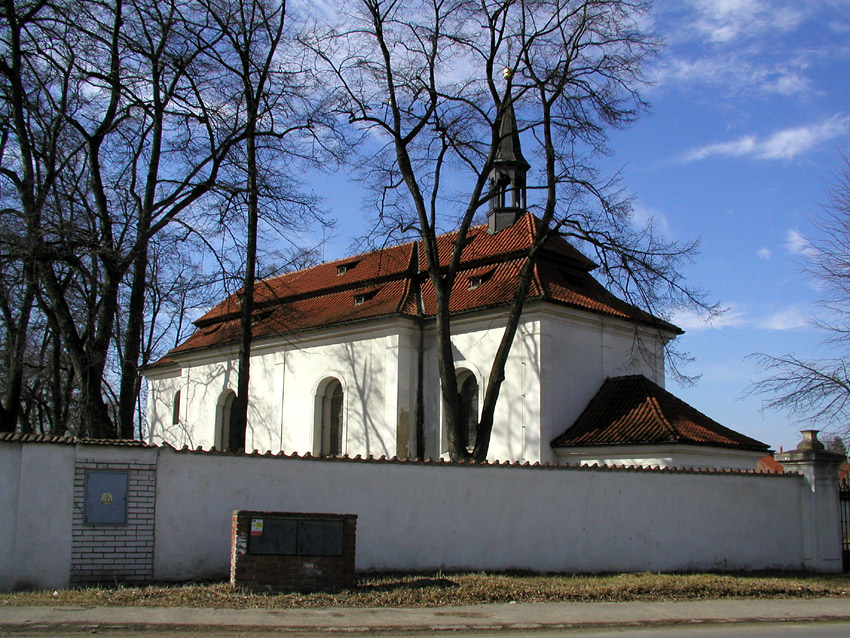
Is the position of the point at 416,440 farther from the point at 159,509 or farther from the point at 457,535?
the point at 159,509

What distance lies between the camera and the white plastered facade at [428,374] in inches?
907

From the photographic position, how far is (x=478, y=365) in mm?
24375

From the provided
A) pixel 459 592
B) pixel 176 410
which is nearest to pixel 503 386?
pixel 459 592

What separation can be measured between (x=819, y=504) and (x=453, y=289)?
502 inches

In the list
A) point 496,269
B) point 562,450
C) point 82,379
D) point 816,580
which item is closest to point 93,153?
point 82,379

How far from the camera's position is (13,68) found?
18.2m

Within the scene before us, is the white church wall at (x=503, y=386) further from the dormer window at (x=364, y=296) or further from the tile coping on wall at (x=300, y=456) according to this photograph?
the tile coping on wall at (x=300, y=456)

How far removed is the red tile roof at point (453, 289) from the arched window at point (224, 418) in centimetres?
216

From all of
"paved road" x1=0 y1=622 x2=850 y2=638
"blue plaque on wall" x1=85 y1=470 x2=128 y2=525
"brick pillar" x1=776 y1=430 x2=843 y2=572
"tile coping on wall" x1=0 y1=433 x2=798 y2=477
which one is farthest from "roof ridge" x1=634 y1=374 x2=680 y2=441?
"blue plaque on wall" x1=85 y1=470 x2=128 y2=525

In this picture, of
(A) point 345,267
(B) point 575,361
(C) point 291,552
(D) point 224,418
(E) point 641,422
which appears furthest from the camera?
(D) point 224,418


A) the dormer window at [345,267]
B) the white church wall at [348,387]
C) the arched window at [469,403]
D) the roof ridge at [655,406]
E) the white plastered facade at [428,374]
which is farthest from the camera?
the dormer window at [345,267]

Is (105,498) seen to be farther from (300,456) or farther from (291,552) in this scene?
(300,456)

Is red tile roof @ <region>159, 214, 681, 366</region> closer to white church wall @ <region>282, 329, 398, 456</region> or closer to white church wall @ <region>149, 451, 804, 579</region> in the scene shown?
white church wall @ <region>282, 329, 398, 456</region>

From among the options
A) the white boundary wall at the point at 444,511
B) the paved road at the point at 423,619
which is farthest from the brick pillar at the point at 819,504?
the paved road at the point at 423,619
